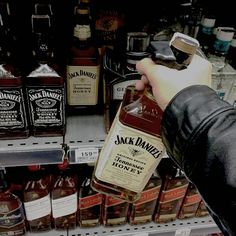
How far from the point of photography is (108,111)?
1.00 meters

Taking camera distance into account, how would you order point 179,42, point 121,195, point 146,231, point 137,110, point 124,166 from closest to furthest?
point 179,42
point 137,110
point 124,166
point 121,195
point 146,231

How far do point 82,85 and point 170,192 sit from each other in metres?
0.54

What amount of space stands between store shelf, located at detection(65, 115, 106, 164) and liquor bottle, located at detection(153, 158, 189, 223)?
1.07ft

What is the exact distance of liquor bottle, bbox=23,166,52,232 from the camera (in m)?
1.12

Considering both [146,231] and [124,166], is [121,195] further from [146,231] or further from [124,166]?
[146,231]

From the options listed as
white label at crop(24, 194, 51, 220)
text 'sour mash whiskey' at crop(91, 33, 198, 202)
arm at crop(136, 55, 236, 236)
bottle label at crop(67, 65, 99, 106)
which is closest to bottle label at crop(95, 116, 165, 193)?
text 'sour mash whiskey' at crop(91, 33, 198, 202)

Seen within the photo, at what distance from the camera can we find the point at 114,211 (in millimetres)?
1265

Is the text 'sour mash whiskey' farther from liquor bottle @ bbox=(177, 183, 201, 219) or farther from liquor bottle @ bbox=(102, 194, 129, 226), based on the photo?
liquor bottle @ bbox=(177, 183, 201, 219)

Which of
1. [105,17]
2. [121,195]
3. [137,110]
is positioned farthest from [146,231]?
[105,17]

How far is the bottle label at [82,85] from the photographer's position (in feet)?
3.21

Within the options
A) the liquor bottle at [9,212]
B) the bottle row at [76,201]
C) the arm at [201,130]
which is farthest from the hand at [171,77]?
the liquor bottle at [9,212]

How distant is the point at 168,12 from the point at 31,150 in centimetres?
69

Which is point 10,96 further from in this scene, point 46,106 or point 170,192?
point 170,192

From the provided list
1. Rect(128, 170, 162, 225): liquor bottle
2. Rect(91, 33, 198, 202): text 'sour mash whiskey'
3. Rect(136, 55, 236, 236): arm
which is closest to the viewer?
Rect(136, 55, 236, 236): arm
